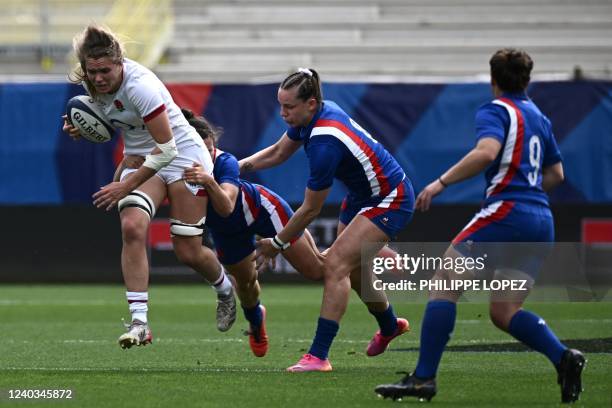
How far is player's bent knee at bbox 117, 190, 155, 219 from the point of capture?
7.09 m

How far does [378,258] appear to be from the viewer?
772 centimetres

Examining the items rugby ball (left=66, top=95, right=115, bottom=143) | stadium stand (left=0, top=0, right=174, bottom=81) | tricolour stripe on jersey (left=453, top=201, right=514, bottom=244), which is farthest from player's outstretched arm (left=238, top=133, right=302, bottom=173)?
stadium stand (left=0, top=0, right=174, bottom=81)

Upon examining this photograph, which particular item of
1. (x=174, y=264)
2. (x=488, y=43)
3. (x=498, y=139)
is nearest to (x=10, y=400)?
(x=498, y=139)

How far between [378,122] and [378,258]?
23.8ft

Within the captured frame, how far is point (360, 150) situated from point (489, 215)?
1.52 m

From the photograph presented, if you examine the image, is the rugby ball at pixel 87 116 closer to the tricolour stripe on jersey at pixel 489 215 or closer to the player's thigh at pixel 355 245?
the player's thigh at pixel 355 245

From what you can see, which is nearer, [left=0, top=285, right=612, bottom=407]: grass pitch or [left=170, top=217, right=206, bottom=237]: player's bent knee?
[left=0, top=285, right=612, bottom=407]: grass pitch

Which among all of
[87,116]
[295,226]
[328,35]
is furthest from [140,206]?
[328,35]

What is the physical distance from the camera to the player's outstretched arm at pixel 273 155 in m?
7.63

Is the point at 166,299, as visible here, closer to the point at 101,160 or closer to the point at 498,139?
the point at 101,160

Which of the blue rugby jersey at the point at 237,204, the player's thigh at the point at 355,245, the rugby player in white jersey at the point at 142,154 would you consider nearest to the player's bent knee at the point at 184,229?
the rugby player in white jersey at the point at 142,154

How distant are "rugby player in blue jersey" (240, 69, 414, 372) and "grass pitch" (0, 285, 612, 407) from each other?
396 mm

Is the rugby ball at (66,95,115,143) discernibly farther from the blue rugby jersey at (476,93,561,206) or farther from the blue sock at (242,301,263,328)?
the blue rugby jersey at (476,93,561,206)

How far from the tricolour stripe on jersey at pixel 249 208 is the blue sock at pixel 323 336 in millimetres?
1157
